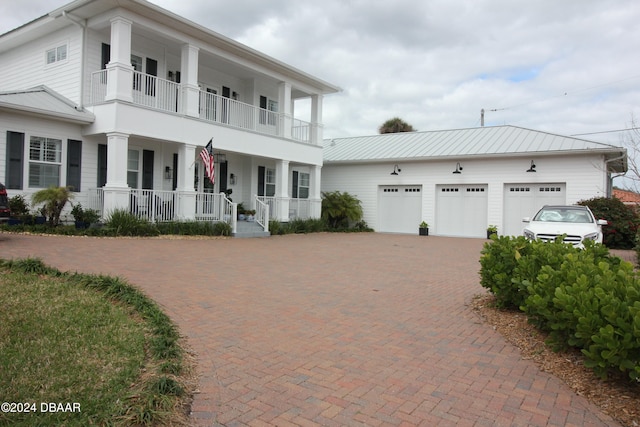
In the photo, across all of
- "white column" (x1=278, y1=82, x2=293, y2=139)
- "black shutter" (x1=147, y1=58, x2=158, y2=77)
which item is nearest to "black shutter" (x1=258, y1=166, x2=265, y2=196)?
"white column" (x1=278, y1=82, x2=293, y2=139)

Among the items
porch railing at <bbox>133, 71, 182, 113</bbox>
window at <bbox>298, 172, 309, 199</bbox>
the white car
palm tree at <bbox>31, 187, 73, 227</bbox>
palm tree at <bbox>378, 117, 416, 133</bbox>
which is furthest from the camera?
palm tree at <bbox>378, 117, 416, 133</bbox>

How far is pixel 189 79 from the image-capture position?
15414 millimetres

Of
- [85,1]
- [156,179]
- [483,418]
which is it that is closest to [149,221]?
[156,179]

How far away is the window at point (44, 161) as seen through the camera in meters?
13.3

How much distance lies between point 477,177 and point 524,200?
2286 mm

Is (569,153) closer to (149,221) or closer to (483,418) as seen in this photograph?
(149,221)

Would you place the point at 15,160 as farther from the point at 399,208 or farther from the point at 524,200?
the point at 524,200

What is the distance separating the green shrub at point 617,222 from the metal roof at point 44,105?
59.3ft

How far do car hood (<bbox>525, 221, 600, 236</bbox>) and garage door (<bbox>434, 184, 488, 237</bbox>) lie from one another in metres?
8.75

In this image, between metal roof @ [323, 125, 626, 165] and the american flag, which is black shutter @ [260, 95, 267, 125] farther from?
the american flag

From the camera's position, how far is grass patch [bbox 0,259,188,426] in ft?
9.60

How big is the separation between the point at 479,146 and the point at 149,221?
15.2 metres

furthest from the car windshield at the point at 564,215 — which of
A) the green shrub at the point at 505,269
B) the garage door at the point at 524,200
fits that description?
the green shrub at the point at 505,269

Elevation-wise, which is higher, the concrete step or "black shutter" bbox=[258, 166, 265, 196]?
"black shutter" bbox=[258, 166, 265, 196]
